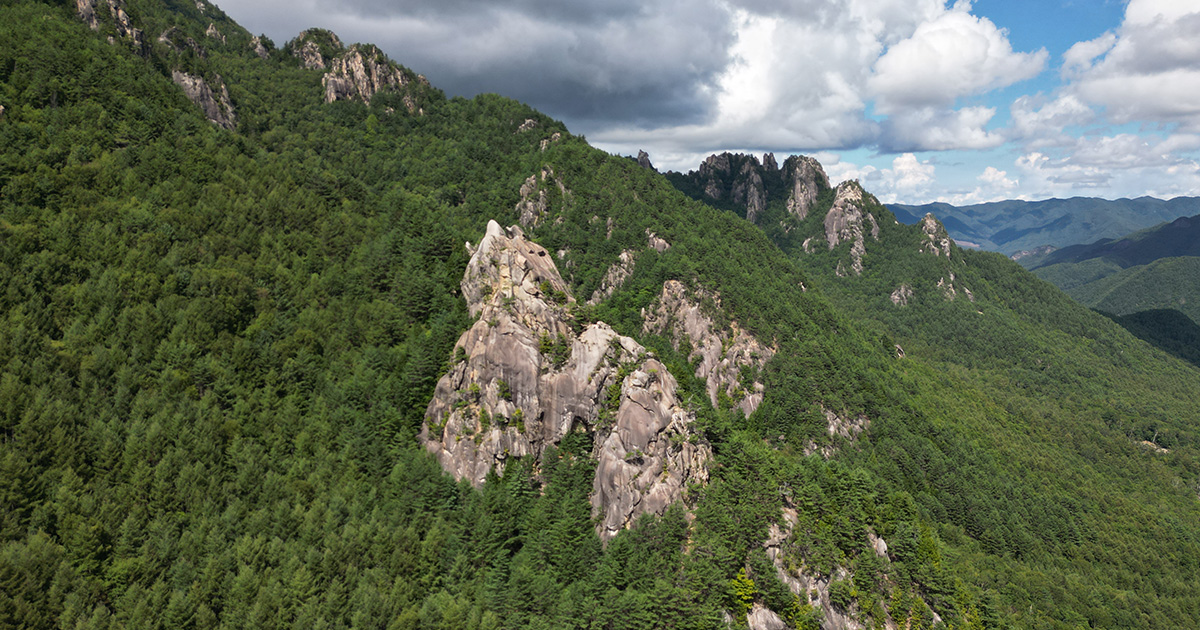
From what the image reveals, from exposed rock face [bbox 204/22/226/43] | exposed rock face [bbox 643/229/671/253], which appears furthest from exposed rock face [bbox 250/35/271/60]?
exposed rock face [bbox 643/229/671/253]

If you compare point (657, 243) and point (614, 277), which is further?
point (657, 243)

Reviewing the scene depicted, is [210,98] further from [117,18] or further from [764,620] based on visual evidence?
[764,620]

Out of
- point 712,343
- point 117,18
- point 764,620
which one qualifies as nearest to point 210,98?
point 117,18

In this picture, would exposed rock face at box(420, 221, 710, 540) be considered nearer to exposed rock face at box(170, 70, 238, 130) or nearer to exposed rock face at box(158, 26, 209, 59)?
exposed rock face at box(170, 70, 238, 130)

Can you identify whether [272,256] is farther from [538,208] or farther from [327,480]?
[538,208]

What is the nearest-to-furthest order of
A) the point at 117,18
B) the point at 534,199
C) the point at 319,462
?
the point at 319,462 < the point at 117,18 < the point at 534,199

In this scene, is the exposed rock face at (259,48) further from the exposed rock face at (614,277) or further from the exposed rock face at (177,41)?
A: the exposed rock face at (614,277)

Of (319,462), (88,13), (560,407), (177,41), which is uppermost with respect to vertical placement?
(177,41)
